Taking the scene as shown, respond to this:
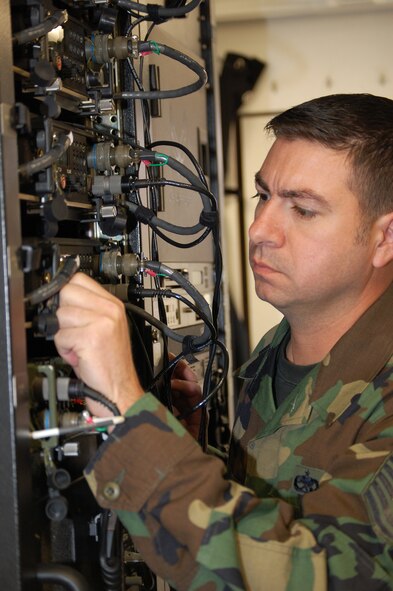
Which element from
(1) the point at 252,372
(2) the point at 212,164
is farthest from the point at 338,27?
(1) the point at 252,372

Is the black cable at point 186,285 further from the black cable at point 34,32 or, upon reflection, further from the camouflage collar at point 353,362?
the black cable at point 34,32

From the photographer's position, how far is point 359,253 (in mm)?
A: 1231

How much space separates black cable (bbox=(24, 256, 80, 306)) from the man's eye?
460mm

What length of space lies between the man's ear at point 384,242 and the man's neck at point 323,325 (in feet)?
0.21

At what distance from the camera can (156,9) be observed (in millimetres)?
1159

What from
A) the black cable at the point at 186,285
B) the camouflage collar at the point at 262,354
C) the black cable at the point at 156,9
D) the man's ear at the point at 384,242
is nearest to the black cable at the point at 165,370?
the black cable at the point at 186,285

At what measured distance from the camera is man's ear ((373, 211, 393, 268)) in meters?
1.25

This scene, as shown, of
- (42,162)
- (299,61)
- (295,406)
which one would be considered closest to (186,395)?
(295,406)

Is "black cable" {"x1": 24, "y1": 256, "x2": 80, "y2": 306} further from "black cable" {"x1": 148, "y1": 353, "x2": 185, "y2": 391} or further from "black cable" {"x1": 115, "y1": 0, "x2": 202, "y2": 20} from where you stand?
"black cable" {"x1": 115, "y1": 0, "x2": 202, "y2": 20}

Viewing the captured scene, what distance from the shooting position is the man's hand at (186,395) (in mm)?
1404

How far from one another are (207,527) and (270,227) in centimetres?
54

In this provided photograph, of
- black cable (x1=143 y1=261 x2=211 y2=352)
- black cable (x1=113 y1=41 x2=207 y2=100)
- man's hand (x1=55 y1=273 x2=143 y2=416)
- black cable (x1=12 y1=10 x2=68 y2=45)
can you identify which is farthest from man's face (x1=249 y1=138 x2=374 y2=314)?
black cable (x1=12 y1=10 x2=68 y2=45)

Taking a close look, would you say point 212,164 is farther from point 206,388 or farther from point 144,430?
point 144,430

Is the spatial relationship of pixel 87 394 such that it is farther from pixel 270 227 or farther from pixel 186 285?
pixel 270 227
